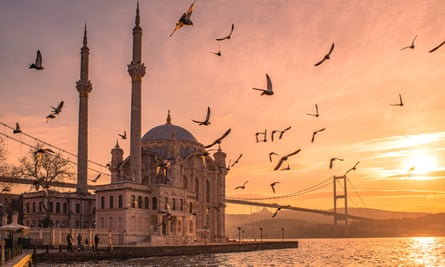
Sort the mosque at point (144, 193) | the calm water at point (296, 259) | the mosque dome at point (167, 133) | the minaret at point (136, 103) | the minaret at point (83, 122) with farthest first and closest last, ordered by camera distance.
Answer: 1. the mosque dome at point (167, 133)
2. the minaret at point (83, 122)
3. the minaret at point (136, 103)
4. the mosque at point (144, 193)
5. the calm water at point (296, 259)

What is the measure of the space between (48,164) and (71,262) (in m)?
27.2

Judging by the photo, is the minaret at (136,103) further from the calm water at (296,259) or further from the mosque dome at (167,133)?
the mosque dome at (167,133)

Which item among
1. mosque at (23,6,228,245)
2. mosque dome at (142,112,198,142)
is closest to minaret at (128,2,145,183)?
mosque at (23,6,228,245)

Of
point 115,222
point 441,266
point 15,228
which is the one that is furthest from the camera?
point 115,222

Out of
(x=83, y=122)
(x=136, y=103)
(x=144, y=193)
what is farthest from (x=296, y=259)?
(x=83, y=122)

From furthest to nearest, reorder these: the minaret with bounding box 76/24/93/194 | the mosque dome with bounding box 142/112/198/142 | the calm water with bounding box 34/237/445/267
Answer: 1. the mosque dome with bounding box 142/112/198/142
2. the minaret with bounding box 76/24/93/194
3. the calm water with bounding box 34/237/445/267

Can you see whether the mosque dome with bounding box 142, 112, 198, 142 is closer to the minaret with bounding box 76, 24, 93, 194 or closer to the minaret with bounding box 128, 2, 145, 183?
the minaret with bounding box 76, 24, 93, 194

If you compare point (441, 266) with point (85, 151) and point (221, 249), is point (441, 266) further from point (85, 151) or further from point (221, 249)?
point (85, 151)

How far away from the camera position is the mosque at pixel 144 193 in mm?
63000

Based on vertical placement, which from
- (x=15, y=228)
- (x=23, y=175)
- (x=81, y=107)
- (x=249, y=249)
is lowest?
(x=249, y=249)

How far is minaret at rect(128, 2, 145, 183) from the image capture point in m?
66.4

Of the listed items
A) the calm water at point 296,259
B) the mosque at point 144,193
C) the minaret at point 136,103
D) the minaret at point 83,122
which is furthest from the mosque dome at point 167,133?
the calm water at point 296,259

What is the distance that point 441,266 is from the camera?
49312 mm

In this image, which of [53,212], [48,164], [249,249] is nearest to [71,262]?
[48,164]
